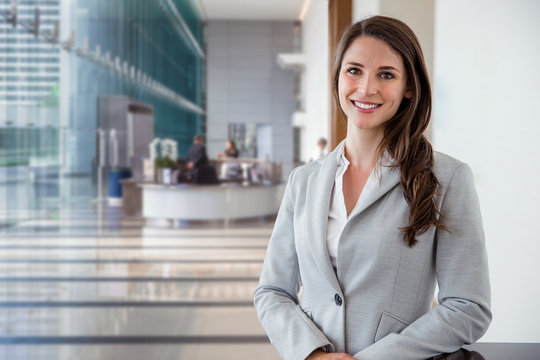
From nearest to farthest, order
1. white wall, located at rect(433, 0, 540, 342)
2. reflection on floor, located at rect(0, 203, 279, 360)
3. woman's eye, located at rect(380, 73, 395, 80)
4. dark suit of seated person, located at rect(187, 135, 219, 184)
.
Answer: woman's eye, located at rect(380, 73, 395, 80) → white wall, located at rect(433, 0, 540, 342) → reflection on floor, located at rect(0, 203, 279, 360) → dark suit of seated person, located at rect(187, 135, 219, 184)

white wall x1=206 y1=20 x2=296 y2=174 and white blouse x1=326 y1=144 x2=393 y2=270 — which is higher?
white wall x1=206 y1=20 x2=296 y2=174

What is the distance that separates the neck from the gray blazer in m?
0.06

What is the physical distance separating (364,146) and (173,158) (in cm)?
1096

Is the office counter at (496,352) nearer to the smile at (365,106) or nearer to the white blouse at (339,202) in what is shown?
the white blouse at (339,202)

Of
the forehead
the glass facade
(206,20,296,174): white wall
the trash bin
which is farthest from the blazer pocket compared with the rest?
(206,20,296,174): white wall

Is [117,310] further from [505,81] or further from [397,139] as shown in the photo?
[397,139]

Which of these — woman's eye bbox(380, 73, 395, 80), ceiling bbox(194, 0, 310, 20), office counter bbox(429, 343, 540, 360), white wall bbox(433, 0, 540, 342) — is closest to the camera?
office counter bbox(429, 343, 540, 360)

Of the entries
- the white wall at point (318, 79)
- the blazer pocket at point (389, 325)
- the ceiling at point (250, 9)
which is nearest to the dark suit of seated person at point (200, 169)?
the white wall at point (318, 79)

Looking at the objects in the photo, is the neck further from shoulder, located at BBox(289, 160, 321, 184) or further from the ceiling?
the ceiling

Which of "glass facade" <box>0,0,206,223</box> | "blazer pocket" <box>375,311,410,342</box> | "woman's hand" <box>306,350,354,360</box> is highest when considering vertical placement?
"glass facade" <box>0,0,206,223</box>

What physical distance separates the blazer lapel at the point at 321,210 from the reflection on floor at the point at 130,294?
2649 millimetres

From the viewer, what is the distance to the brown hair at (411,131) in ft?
4.32

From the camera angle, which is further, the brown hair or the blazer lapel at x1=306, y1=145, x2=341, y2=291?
the blazer lapel at x1=306, y1=145, x2=341, y2=291

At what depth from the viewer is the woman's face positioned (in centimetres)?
139
